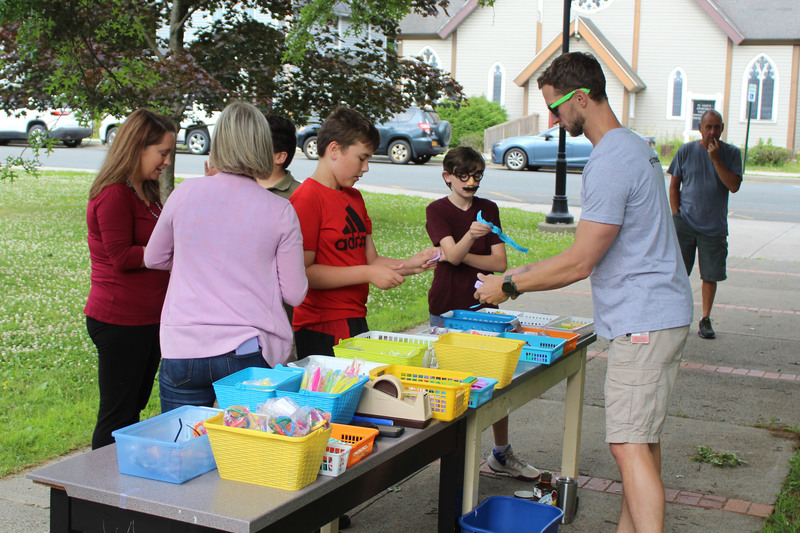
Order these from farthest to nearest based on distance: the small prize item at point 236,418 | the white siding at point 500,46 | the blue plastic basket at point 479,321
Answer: the white siding at point 500,46 < the blue plastic basket at point 479,321 < the small prize item at point 236,418

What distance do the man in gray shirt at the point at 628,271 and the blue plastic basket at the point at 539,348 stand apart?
13.9 inches

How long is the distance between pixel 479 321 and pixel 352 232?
30.1 inches

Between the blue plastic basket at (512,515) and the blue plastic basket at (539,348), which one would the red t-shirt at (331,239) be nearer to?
the blue plastic basket at (539,348)

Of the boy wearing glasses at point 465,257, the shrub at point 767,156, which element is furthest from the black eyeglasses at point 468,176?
the shrub at point 767,156

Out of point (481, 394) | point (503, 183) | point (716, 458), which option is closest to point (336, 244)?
point (481, 394)

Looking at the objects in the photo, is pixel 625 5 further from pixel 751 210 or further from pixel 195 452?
pixel 195 452

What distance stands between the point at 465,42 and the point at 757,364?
33.6 metres

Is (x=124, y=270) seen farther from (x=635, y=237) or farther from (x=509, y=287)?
(x=635, y=237)

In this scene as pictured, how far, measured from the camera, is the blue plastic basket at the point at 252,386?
2.76 m

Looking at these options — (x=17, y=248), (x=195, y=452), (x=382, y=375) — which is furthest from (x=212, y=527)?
(x=17, y=248)

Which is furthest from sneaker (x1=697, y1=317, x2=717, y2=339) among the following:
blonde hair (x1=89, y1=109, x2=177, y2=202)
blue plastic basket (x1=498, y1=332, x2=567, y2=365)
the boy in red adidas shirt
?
blonde hair (x1=89, y1=109, x2=177, y2=202)

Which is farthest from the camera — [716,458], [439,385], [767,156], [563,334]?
[767,156]

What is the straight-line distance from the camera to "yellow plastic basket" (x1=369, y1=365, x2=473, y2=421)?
3036mm

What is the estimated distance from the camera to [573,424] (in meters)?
4.66
